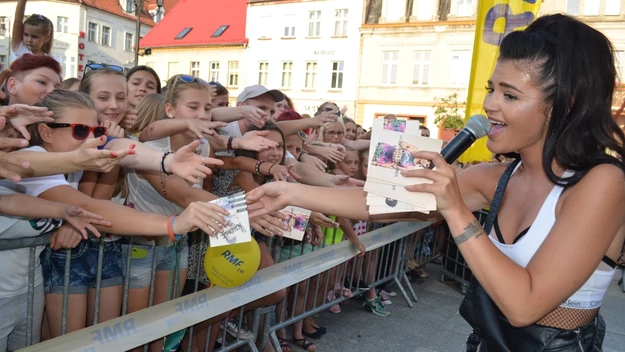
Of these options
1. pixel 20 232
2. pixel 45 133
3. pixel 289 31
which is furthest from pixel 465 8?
pixel 20 232

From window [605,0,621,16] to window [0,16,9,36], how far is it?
43.8m

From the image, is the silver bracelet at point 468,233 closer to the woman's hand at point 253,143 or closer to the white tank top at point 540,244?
the white tank top at point 540,244

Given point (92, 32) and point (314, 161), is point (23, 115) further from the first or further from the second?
point (92, 32)

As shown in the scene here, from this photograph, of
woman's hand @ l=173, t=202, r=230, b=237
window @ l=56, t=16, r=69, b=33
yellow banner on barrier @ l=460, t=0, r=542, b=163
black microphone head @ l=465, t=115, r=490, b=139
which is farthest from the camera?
window @ l=56, t=16, r=69, b=33

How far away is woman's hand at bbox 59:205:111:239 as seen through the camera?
2428 mm

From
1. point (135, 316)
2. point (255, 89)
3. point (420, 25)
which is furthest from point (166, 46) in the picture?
point (135, 316)

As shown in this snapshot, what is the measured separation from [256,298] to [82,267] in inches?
Answer: 46.2

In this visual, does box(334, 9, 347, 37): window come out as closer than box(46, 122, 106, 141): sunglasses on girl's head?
No

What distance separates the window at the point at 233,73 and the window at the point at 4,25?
2131 cm

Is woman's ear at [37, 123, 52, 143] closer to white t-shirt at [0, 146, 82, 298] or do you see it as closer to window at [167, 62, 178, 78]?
white t-shirt at [0, 146, 82, 298]

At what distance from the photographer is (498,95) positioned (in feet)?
6.16

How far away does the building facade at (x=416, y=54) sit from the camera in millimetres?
25906

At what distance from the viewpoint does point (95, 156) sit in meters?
2.11

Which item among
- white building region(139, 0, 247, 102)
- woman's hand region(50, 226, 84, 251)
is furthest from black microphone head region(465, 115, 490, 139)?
white building region(139, 0, 247, 102)
